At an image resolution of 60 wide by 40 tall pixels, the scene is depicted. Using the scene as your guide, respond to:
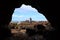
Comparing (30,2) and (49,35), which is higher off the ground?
(30,2)

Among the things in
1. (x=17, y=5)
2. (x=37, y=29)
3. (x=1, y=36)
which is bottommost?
(x=1, y=36)

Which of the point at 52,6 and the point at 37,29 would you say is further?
the point at 37,29

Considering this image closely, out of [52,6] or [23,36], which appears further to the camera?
[23,36]

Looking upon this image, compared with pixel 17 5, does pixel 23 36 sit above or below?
below

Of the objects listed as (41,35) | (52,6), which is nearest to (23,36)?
(41,35)

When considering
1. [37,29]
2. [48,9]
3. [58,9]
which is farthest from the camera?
[37,29]

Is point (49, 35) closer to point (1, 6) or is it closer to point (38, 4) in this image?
point (38, 4)

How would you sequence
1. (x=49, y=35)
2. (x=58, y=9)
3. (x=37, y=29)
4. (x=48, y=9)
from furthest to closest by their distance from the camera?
1. (x=37, y=29)
2. (x=49, y=35)
3. (x=48, y=9)
4. (x=58, y=9)

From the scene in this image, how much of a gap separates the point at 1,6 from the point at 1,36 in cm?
294

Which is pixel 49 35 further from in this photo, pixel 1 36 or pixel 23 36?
pixel 1 36

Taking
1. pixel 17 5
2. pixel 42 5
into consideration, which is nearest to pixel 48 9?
pixel 42 5

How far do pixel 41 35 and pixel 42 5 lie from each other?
330cm

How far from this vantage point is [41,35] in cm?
1770

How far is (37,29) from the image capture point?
19.1 metres
